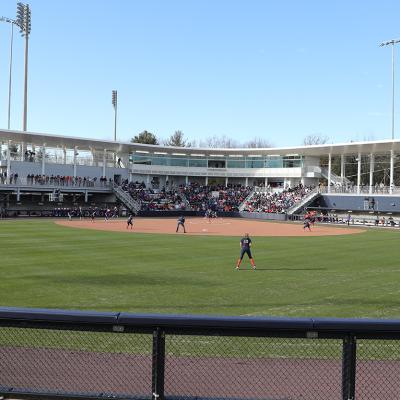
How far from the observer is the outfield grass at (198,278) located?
13547 mm

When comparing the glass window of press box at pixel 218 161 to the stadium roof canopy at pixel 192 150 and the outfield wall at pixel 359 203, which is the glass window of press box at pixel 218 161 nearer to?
the stadium roof canopy at pixel 192 150

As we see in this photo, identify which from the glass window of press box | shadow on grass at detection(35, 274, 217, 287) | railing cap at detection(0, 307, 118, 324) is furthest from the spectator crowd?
railing cap at detection(0, 307, 118, 324)

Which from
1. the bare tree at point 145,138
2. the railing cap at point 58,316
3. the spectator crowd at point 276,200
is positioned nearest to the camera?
the railing cap at point 58,316

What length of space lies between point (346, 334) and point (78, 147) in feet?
237

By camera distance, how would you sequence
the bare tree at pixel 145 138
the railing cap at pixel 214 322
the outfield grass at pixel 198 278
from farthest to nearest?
the bare tree at pixel 145 138
the outfield grass at pixel 198 278
the railing cap at pixel 214 322

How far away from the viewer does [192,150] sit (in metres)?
81.2

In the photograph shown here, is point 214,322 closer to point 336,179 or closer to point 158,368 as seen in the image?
point 158,368

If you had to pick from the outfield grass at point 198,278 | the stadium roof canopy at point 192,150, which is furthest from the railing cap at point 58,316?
the stadium roof canopy at point 192,150

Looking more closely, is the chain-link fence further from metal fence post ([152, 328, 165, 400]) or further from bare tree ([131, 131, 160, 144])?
bare tree ([131, 131, 160, 144])

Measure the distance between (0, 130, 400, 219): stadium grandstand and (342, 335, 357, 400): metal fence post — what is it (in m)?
58.2

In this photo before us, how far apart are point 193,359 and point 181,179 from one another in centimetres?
7744

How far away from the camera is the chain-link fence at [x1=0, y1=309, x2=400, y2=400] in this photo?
470 cm

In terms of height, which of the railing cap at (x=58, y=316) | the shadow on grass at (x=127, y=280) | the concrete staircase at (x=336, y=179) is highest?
the concrete staircase at (x=336, y=179)

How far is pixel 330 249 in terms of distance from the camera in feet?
97.5
